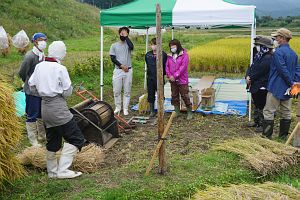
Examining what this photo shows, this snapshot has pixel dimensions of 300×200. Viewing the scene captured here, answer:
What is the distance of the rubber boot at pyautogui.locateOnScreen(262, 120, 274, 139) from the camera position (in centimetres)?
646

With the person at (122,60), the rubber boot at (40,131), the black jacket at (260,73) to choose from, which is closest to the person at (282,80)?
the black jacket at (260,73)

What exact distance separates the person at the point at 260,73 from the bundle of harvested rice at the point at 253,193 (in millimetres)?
3155

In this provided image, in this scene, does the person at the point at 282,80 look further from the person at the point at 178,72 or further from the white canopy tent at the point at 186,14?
the person at the point at 178,72

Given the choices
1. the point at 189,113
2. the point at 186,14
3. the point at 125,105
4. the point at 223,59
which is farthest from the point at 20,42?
the point at 189,113

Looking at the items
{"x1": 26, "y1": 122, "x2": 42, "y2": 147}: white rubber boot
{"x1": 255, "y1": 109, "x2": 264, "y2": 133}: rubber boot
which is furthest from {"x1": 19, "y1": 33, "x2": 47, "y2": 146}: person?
{"x1": 255, "y1": 109, "x2": 264, "y2": 133}: rubber boot

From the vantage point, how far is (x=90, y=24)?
3194cm

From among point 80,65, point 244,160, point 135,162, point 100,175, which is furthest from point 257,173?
point 80,65

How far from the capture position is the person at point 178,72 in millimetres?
7719

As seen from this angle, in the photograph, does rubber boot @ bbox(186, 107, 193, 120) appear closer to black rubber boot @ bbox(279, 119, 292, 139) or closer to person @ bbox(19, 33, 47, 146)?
black rubber boot @ bbox(279, 119, 292, 139)

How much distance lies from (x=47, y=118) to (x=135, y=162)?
1.38 m

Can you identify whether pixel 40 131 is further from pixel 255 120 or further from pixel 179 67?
pixel 255 120

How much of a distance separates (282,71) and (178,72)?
220cm

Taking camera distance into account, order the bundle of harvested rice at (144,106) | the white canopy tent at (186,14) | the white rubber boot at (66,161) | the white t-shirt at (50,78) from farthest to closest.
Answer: the bundle of harvested rice at (144,106), the white canopy tent at (186,14), the white rubber boot at (66,161), the white t-shirt at (50,78)

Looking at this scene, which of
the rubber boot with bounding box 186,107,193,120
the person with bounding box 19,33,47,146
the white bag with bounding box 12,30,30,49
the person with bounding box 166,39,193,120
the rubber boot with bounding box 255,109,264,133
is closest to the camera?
the person with bounding box 19,33,47,146
